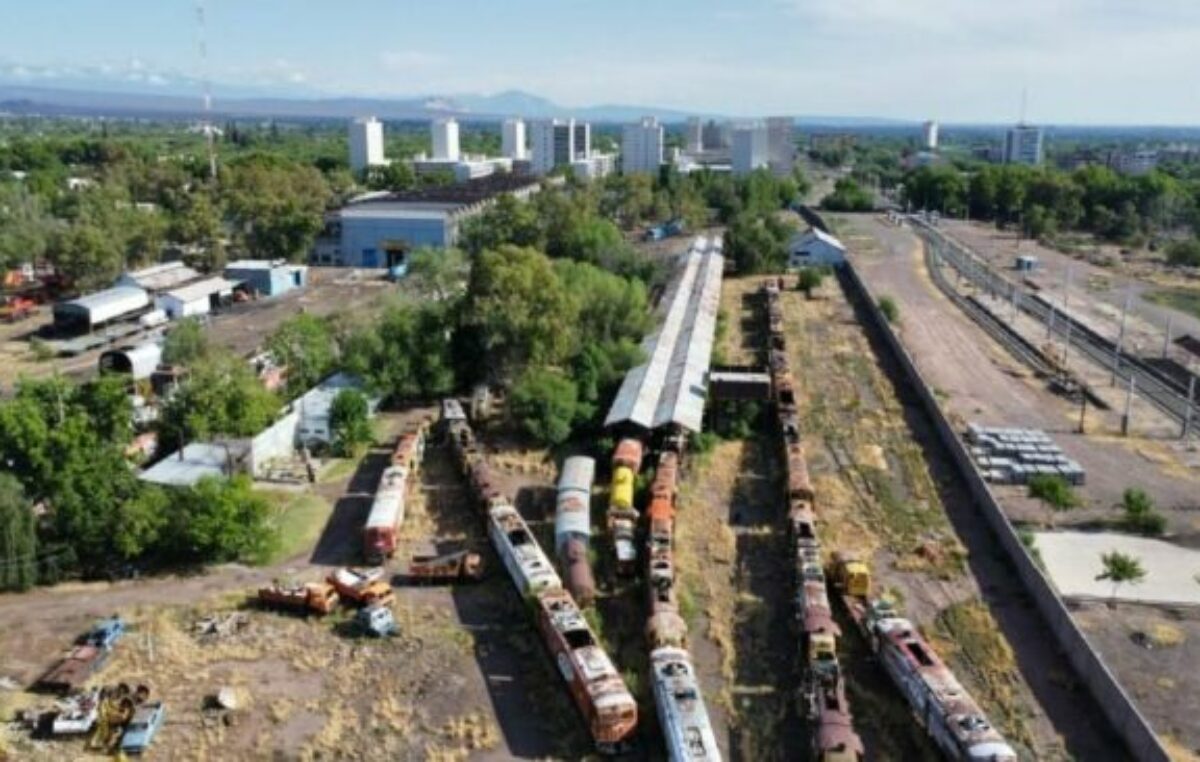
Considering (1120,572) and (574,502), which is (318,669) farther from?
(1120,572)

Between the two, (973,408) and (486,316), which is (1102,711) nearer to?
(973,408)

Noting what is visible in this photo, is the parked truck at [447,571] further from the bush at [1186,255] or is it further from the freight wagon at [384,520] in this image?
the bush at [1186,255]

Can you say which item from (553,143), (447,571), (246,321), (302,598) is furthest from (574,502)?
(553,143)

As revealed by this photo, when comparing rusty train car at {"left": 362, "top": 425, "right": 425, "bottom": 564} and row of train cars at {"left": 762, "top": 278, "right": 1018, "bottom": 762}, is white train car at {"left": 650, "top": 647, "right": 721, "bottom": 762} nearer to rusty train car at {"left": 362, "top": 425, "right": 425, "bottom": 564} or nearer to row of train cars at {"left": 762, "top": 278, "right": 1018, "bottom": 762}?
row of train cars at {"left": 762, "top": 278, "right": 1018, "bottom": 762}

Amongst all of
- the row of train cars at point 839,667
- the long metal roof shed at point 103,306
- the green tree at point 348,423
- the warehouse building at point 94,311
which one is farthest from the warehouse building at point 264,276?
the row of train cars at point 839,667

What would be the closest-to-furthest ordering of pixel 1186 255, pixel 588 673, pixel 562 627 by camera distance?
pixel 588 673, pixel 562 627, pixel 1186 255

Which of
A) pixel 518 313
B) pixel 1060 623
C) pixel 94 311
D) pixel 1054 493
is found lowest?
pixel 1060 623

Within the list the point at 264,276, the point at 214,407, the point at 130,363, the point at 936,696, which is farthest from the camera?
the point at 264,276
